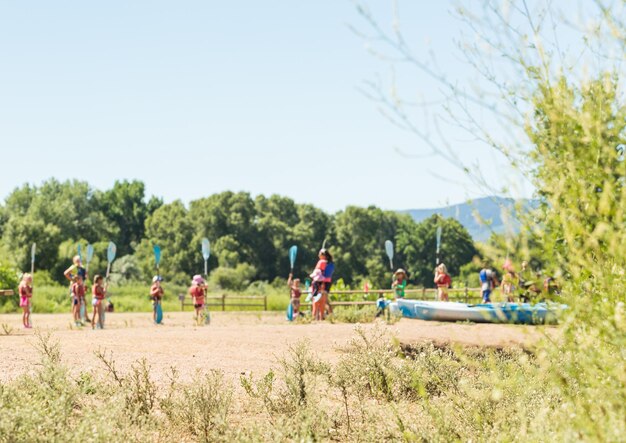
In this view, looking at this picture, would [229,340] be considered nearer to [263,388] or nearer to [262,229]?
[263,388]

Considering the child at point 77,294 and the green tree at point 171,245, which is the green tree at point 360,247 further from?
the child at point 77,294

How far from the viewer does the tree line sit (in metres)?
59.1

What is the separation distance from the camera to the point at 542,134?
4.24 meters

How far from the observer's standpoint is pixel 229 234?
66062 mm

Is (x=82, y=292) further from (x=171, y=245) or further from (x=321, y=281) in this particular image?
(x=171, y=245)

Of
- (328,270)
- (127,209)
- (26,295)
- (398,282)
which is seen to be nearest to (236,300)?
(398,282)

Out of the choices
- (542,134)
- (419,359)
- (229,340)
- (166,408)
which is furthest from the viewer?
(229,340)

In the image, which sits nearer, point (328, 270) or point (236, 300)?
point (328, 270)

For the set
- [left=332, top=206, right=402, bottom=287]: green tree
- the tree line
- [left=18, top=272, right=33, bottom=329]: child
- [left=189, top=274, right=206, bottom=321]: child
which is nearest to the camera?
[left=18, top=272, right=33, bottom=329]: child

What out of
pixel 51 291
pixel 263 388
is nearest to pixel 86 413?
pixel 263 388

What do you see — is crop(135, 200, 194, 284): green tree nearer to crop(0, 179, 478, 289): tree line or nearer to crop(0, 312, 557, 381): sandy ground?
crop(0, 179, 478, 289): tree line

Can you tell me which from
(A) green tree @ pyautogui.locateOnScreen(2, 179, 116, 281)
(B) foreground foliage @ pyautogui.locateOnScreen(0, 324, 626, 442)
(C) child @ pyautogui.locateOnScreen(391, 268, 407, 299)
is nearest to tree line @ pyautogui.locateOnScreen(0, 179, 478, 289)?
(A) green tree @ pyautogui.locateOnScreen(2, 179, 116, 281)

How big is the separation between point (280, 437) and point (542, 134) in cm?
274

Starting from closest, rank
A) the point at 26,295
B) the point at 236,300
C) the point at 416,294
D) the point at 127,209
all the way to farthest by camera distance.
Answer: the point at 26,295 → the point at 416,294 → the point at 236,300 → the point at 127,209
